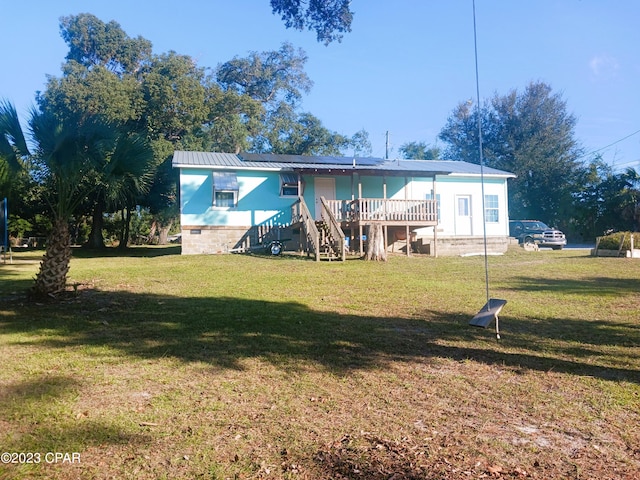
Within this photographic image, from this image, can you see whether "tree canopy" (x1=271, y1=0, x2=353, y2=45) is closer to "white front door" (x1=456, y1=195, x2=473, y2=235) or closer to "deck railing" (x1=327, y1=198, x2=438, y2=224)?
"deck railing" (x1=327, y1=198, x2=438, y2=224)

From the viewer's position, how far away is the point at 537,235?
25.1 meters

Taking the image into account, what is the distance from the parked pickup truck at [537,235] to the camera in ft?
81.0

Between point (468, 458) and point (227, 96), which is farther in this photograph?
point (227, 96)

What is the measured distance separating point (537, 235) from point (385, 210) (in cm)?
1032

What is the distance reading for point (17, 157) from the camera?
854 cm

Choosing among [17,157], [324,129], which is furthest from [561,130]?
[17,157]

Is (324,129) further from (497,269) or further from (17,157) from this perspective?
(17,157)

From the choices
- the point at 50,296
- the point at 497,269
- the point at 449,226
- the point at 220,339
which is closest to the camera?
the point at 220,339

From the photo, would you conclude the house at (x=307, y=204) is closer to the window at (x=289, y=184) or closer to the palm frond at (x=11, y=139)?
the window at (x=289, y=184)

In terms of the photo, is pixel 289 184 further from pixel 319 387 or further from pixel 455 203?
pixel 319 387

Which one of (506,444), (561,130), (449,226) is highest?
(561,130)

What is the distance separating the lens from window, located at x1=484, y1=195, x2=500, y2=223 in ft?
78.2

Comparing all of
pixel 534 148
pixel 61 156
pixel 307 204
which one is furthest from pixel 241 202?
pixel 534 148

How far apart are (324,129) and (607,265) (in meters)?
27.5
